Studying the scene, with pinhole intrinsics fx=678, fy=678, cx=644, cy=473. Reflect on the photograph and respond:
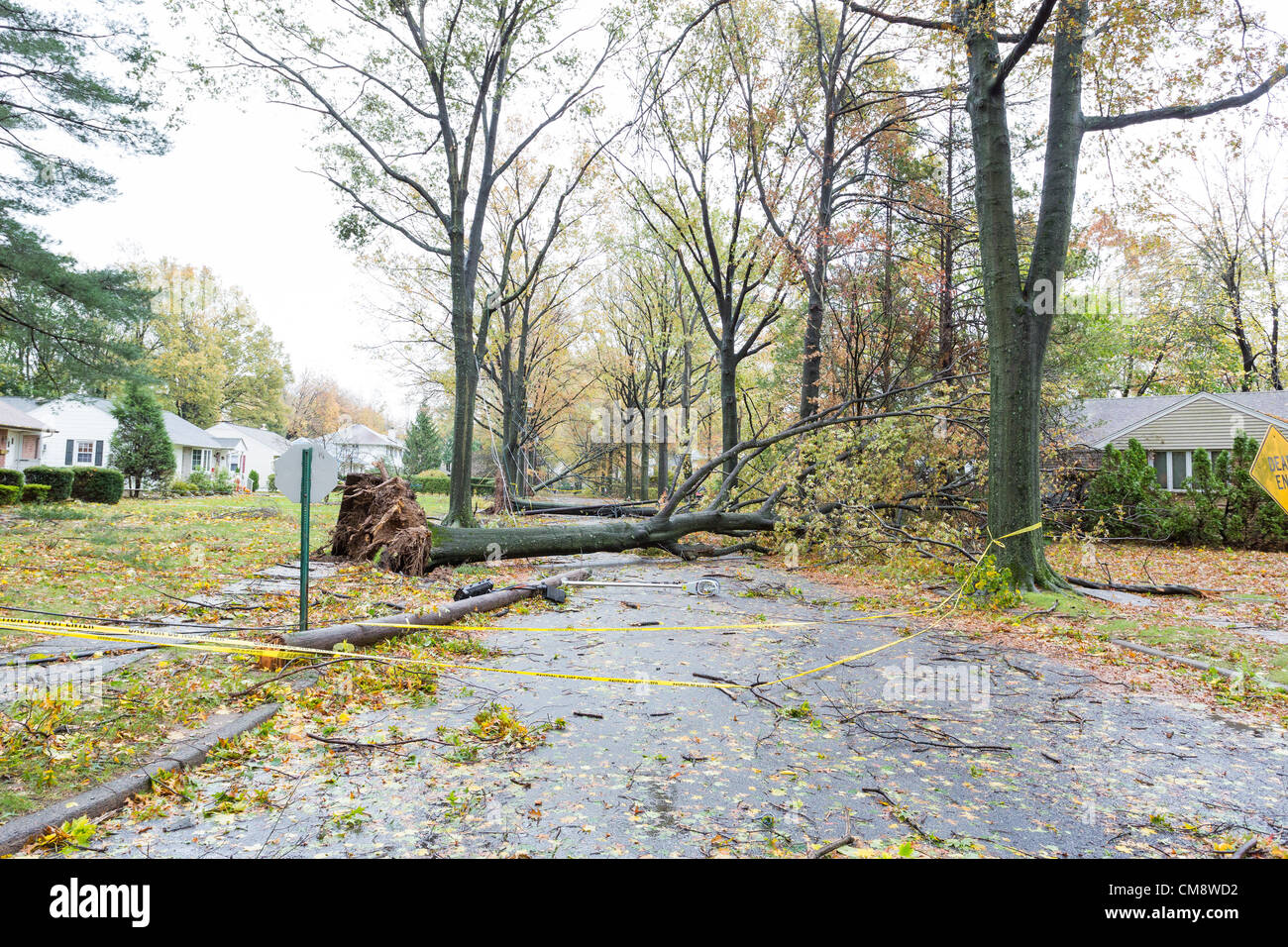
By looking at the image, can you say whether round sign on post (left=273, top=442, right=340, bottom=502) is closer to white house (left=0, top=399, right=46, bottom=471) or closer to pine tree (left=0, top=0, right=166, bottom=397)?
pine tree (left=0, top=0, right=166, bottom=397)

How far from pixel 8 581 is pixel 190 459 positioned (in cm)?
4096

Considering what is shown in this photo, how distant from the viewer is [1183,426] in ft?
80.0

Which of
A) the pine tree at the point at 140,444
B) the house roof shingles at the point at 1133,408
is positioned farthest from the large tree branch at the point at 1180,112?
the pine tree at the point at 140,444

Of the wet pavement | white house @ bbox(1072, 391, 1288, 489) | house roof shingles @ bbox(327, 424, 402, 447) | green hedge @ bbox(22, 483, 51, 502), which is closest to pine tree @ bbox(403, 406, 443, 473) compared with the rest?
house roof shingles @ bbox(327, 424, 402, 447)

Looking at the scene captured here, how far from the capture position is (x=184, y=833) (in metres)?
2.85

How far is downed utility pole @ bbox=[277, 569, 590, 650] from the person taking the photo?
5.69 meters

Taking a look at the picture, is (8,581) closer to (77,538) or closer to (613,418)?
(77,538)

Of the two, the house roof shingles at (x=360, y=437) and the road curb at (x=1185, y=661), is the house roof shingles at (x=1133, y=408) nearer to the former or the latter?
the road curb at (x=1185, y=661)

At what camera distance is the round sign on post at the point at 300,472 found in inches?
239

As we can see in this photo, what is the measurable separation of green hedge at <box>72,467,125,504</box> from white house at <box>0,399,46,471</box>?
10271 mm

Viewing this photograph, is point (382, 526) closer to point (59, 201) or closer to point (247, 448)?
point (59, 201)

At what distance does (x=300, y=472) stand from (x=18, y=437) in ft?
114

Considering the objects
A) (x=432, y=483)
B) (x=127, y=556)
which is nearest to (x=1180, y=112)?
(x=127, y=556)
